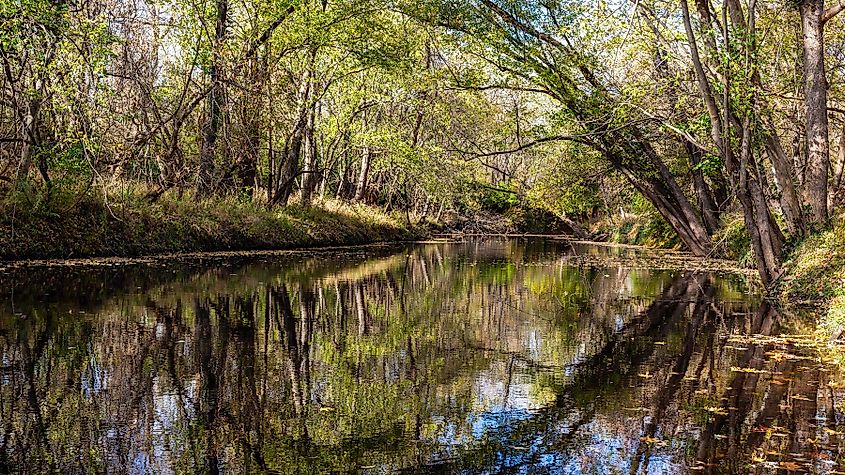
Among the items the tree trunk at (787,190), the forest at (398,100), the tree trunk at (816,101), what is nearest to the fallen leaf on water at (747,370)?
the forest at (398,100)

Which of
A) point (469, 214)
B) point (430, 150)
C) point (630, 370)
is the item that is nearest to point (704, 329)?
point (630, 370)

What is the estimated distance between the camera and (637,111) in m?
17.9

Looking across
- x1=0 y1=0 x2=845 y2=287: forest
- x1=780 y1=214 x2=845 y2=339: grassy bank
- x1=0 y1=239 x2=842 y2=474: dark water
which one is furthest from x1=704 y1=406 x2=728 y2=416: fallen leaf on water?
x1=0 y1=0 x2=845 y2=287: forest

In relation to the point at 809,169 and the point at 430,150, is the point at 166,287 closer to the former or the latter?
the point at 430,150

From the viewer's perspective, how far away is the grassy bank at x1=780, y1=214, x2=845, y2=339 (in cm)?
1211

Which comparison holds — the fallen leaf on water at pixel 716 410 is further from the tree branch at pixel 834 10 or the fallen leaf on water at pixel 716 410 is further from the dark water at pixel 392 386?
the tree branch at pixel 834 10

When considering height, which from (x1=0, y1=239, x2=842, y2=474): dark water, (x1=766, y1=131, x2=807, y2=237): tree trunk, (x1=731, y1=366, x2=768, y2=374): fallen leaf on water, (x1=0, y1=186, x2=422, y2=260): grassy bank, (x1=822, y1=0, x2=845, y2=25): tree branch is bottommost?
(x1=0, y1=239, x2=842, y2=474): dark water

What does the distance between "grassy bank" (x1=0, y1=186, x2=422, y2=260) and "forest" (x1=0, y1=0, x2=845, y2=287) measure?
0.06 m

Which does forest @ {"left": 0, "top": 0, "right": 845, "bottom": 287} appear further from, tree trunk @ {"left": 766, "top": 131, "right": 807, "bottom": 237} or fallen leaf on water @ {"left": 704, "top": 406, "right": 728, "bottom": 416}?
fallen leaf on water @ {"left": 704, "top": 406, "right": 728, "bottom": 416}

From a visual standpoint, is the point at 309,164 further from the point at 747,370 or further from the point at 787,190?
the point at 747,370

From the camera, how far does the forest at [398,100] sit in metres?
13.1

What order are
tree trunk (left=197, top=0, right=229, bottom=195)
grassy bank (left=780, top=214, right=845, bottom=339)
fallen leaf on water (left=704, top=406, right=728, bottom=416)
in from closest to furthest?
fallen leaf on water (left=704, top=406, right=728, bottom=416)
grassy bank (left=780, top=214, right=845, bottom=339)
tree trunk (left=197, top=0, right=229, bottom=195)

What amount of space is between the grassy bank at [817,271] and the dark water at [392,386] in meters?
0.81

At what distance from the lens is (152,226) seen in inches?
749
